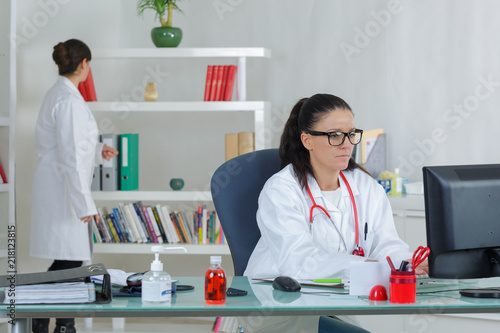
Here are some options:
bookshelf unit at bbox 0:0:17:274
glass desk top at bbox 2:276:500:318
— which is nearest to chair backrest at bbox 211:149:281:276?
glass desk top at bbox 2:276:500:318

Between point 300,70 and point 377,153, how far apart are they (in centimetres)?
84

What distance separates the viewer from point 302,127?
2168mm

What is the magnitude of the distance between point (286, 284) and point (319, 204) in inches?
20.5

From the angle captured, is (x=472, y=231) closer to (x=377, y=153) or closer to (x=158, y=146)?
(x=377, y=153)

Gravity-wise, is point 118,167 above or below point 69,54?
below

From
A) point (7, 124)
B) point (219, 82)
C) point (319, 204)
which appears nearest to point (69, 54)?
point (7, 124)

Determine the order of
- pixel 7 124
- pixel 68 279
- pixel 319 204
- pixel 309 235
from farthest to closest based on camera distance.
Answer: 1. pixel 7 124
2. pixel 319 204
3. pixel 309 235
4. pixel 68 279

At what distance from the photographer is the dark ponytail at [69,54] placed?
3.46 m

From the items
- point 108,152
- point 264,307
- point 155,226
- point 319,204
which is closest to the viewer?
point 264,307

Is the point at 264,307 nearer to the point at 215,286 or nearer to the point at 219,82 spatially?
the point at 215,286

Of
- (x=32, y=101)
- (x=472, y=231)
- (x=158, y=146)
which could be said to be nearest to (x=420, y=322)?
(x=472, y=231)

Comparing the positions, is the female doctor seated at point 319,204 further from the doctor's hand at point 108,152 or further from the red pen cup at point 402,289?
the doctor's hand at point 108,152

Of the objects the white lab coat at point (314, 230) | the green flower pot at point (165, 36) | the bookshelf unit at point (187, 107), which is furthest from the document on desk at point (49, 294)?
the green flower pot at point (165, 36)

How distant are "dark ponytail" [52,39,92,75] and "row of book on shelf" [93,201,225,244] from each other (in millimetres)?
890
